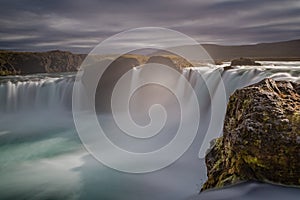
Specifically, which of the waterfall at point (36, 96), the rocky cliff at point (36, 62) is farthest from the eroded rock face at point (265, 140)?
the rocky cliff at point (36, 62)

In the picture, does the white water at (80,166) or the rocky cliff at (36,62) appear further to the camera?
the rocky cliff at (36,62)

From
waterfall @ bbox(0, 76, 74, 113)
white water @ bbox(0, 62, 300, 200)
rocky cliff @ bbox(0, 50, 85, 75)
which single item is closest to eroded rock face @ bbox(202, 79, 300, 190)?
white water @ bbox(0, 62, 300, 200)

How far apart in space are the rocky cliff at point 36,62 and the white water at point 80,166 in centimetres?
4307

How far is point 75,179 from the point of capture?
9.11 meters

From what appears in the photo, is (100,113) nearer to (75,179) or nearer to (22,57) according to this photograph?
(75,179)

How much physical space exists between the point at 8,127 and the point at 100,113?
22.8 feet

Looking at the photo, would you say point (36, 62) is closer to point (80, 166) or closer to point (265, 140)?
point (80, 166)

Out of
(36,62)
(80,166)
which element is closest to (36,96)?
(80,166)

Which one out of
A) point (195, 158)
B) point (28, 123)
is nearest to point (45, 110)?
point (28, 123)

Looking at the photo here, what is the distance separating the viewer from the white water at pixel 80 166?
7.94m

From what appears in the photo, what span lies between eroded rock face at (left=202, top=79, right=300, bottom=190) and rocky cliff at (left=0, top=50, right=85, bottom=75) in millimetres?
58329

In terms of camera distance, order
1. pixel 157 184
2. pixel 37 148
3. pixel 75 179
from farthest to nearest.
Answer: pixel 37 148, pixel 75 179, pixel 157 184

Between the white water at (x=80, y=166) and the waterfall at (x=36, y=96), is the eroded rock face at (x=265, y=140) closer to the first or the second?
the white water at (x=80, y=166)

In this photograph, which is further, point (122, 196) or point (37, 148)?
point (37, 148)
